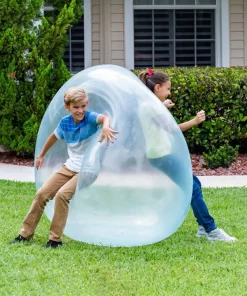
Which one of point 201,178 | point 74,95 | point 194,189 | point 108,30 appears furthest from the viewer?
point 108,30

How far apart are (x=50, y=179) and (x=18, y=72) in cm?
561

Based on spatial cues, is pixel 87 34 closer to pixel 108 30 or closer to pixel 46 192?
pixel 108 30

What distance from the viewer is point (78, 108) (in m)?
5.70

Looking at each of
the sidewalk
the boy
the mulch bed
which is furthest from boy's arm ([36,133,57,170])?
the mulch bed

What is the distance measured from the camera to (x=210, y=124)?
36.8 feet

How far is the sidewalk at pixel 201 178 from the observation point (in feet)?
31.2

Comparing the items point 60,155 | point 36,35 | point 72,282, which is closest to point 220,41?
point 36,35

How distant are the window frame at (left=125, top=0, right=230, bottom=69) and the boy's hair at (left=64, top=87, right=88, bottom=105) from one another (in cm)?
725

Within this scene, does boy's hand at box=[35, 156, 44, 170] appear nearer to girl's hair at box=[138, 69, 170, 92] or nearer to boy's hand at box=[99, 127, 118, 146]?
boy's hand at box=[99, 127, 118, 146]

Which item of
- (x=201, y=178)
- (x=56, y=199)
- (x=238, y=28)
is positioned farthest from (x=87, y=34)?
(x=56, y=199)

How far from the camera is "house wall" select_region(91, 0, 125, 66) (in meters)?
12.9

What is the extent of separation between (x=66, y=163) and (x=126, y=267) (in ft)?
3.62

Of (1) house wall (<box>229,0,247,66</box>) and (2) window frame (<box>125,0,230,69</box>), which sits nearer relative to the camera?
(2) window frame (<box>125,0,230,69</box>)

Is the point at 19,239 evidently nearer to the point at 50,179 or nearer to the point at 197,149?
the point at 50,179
